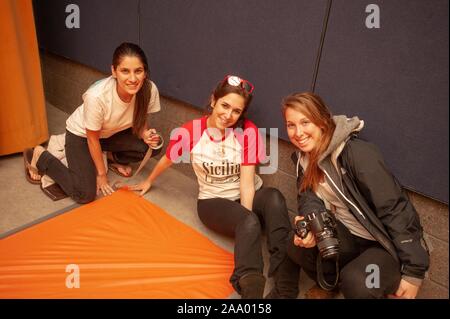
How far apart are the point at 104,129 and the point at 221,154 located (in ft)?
2.56

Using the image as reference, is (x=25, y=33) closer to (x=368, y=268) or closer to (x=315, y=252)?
Answer: (x=315, y=252)

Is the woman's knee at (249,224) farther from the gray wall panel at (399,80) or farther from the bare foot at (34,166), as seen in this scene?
the bare foot at (34,166)

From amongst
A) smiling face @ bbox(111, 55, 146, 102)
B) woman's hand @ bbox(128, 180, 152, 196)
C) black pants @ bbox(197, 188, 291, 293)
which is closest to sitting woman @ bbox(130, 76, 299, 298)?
black pants @ bbox(197, 188, 291, 293)

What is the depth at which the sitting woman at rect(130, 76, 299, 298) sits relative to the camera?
1.56 m

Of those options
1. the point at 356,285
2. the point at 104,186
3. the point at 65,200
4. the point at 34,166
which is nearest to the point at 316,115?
the point at 356,285

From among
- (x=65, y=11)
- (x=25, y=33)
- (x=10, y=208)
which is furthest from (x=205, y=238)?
(x=65, y=11)

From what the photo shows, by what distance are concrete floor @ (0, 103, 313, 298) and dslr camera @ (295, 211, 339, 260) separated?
0.37 m

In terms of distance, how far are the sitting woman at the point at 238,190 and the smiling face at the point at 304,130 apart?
0.31 meters

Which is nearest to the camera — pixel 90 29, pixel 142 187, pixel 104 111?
pixel 104 111

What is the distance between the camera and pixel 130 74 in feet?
6.20

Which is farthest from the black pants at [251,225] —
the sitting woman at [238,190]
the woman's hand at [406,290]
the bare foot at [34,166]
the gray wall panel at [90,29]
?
the gray wall panel at [90,29]

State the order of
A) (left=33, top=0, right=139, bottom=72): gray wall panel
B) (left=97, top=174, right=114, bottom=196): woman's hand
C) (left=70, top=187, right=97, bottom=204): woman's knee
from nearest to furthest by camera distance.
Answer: (left=70, top=187, right=97, bottom=204): woman's knee, (left=97, top=174, right=114, bottom=196): woman's hand, (left=33, top=0, right=139, bottom=72): gray wall panel

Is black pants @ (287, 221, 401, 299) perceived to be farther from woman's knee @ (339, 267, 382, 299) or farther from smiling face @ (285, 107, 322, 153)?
smiling face @ (285, 107, 322, 153)

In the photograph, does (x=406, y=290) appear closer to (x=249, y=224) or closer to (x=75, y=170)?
(x=249, y=224)
